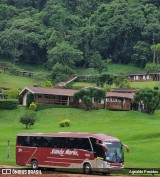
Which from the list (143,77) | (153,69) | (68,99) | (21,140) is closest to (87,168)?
(21,140)

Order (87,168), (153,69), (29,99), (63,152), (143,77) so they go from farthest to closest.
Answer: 1. (143,77)
2. (153,69)
3. (29,99)
4. (63,152)
5. (87,168)

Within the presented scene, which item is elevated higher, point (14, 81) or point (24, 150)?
point (14, 81)

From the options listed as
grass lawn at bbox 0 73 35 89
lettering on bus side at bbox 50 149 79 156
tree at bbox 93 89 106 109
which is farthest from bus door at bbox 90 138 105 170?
grass lawn at bbox 0 73 35 89

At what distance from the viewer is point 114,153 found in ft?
120

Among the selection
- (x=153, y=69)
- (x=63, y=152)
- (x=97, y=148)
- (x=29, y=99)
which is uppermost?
(x=153, y=69)

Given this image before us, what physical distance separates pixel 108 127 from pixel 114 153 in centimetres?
2902

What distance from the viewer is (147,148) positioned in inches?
1882

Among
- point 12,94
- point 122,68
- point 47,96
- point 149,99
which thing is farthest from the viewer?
point 122,68

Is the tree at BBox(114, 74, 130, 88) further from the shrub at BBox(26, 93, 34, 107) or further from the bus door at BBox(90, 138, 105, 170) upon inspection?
the bus door at BBox(90, 138, 105, 170)

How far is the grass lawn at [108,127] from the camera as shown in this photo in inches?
1741

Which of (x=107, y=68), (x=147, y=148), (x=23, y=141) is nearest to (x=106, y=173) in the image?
(x=23, y=141)

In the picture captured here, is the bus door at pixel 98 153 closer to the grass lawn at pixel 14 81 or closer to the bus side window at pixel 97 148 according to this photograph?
the bus side window at pixel 97 148

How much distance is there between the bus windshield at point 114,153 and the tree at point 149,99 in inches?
1740

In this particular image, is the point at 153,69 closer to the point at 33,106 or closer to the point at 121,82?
the point at 121,82
